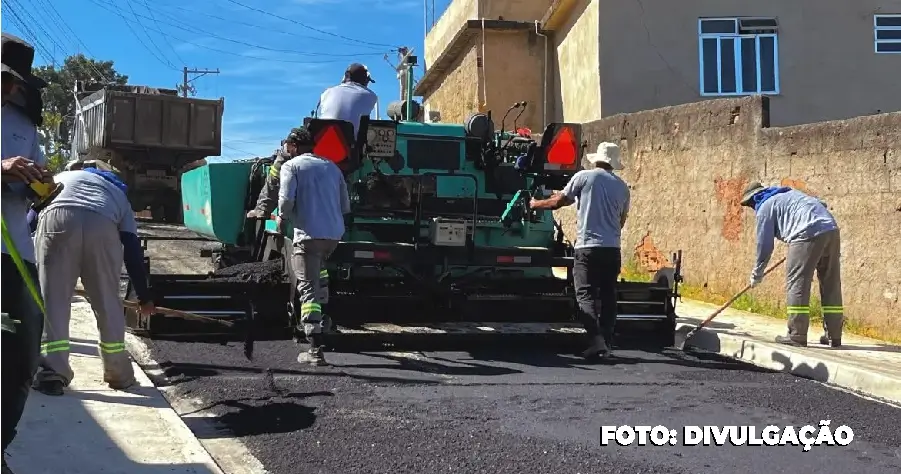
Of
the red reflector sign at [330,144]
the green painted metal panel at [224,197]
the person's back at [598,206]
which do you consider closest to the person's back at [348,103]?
the red reflector sign at [330,144]

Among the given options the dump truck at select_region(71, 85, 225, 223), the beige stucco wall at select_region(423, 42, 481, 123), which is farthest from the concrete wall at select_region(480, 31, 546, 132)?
the dump truck at select_region(71, 85, 225, 223)

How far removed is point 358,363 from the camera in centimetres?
642

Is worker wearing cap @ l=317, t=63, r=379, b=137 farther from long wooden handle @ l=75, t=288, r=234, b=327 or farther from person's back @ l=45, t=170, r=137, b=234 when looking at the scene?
person's back @ l=45, t=170, r=137, b=234

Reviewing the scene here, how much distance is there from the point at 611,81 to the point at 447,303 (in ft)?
33.1

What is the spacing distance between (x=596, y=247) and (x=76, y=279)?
12.1ft

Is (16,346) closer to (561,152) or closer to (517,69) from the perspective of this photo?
(561,152)

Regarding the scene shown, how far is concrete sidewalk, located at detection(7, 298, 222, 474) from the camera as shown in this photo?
3691mm

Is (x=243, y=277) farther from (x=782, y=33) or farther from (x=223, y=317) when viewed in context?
(x=782, y=33)

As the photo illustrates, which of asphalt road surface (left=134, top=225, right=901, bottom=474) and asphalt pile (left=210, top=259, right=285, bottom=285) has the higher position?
asphalt pile (left=210, top=259, right=285, bottom=285)

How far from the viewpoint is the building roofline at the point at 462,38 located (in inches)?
792

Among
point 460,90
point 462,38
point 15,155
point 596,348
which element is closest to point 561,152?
point 596,348

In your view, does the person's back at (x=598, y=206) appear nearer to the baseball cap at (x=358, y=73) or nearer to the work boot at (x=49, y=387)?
the baseball cap at (x=358, y=73)

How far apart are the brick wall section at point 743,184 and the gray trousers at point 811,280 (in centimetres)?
82

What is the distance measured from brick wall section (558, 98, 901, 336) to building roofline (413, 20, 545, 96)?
6670 millimetres
